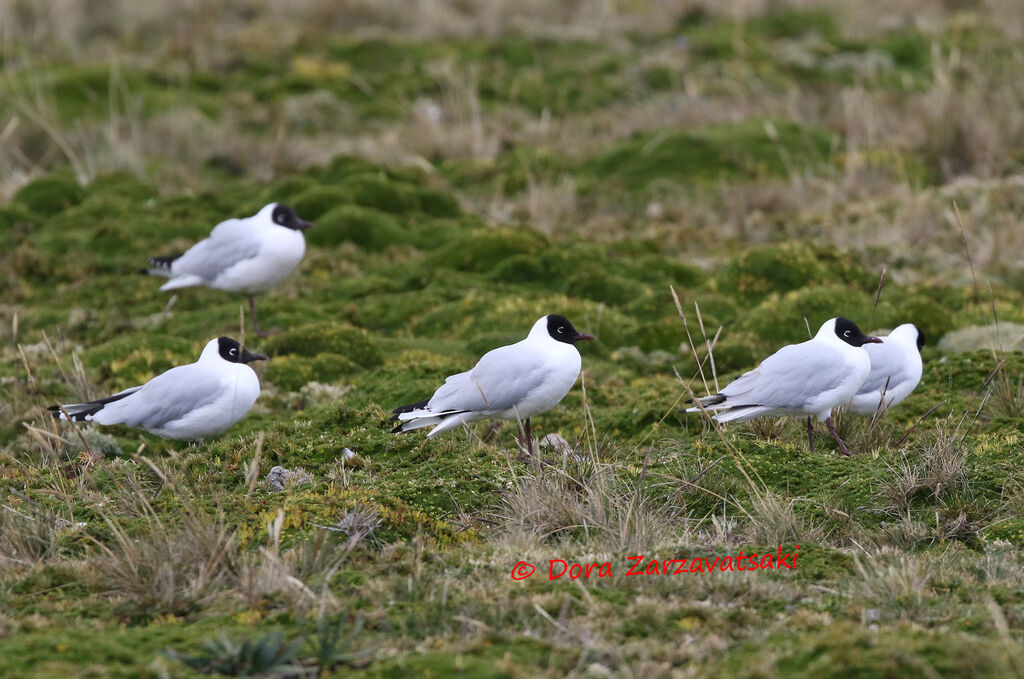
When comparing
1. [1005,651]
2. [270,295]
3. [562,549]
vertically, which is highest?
[1005,651]

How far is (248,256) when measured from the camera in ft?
38.2

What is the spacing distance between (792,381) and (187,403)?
4074 millimetres

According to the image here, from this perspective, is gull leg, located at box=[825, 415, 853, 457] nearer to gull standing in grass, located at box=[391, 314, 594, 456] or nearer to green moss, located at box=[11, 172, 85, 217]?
gull standing in grass, located at box=[391, 314, 594, 456]

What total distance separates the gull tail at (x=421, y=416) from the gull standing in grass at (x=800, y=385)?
5.42ft

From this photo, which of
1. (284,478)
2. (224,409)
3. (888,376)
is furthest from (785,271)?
(284,478)

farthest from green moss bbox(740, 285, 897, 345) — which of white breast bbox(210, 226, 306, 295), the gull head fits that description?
white breast bbox(210, 226, 306, 295)

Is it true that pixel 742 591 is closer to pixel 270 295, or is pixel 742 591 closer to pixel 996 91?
pixel 270 295

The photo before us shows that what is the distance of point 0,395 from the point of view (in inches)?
382

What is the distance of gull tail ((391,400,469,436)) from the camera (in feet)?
25.1

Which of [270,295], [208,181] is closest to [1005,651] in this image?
[270,295]

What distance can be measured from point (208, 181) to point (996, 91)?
38.0 ft

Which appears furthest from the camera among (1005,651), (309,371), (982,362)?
(309,371)

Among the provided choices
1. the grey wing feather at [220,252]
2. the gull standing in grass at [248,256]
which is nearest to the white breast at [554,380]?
the gull standing in grass at [248,256]

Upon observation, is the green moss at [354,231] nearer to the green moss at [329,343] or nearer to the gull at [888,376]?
the green moss at [329,343]
